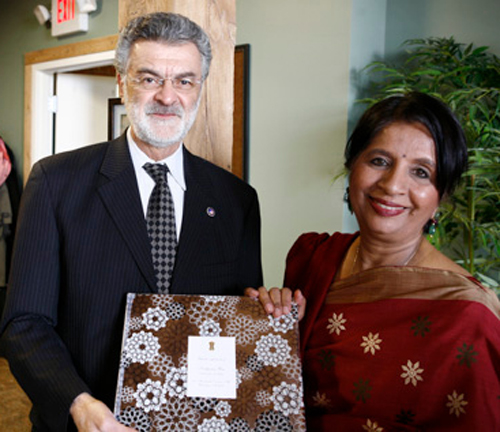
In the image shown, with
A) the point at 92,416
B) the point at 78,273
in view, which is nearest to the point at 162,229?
the point at 78,273

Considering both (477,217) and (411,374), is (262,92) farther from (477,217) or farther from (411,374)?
(411,374)

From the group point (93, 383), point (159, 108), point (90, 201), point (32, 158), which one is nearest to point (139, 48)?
point (159, 108)

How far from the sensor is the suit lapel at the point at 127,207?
4.41 ft

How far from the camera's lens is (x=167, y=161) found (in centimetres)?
148

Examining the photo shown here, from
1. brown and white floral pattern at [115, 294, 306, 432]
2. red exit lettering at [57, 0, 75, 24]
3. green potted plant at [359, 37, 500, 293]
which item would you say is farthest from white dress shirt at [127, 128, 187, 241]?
red exit lettering at [57, 0, 75, 24]

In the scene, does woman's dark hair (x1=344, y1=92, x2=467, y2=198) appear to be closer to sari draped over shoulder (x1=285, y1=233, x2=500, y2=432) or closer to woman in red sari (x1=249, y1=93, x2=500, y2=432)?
woman in red sari (x1=249, y1=93, x2=500, y2=432)

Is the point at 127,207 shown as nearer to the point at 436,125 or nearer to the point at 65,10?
the point at 436,125

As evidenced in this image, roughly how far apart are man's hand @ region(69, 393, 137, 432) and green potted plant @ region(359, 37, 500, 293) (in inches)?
66.5

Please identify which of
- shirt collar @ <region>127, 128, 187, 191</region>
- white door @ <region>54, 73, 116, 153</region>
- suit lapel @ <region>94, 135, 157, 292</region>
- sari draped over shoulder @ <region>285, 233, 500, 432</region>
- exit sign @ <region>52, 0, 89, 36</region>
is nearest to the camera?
sari draped over shoulder @ <region>285, 233, 500, 432</region>

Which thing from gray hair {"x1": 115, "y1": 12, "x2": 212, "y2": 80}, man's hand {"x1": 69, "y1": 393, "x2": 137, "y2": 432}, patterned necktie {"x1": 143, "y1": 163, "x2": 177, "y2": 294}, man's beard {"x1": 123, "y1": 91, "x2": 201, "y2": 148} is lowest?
man's hand {"x1": 69, "y1": 393, "x2": 137, "y2": 432}

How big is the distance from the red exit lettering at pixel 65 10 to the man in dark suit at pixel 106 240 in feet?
9.72

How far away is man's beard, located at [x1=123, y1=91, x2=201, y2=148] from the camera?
1404mm

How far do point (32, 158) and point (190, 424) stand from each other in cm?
379

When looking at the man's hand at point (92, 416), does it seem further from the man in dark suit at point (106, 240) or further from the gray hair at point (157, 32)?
the gray hair at point (157, 32)
